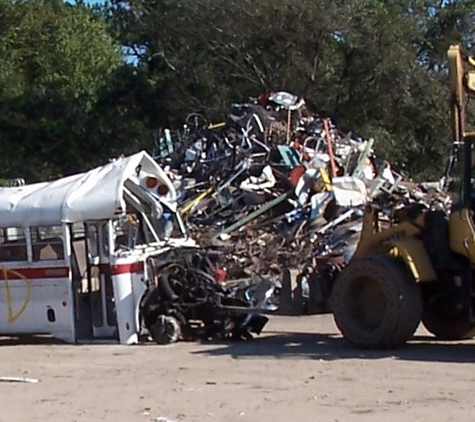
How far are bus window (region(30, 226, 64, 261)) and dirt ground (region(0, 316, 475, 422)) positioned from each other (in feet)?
4.30

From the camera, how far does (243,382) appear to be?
41.6 feet

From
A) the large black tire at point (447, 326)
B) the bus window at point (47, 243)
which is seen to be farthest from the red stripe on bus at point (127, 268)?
the large black tire at point (447, 326)

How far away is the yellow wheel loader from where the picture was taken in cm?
1452

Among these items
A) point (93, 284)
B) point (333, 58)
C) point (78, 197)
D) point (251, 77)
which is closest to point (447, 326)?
point (93, 284)

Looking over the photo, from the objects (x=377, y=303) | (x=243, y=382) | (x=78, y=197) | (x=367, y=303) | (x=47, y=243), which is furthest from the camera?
(x=47, y=243)

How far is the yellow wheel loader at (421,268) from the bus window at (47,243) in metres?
4.18

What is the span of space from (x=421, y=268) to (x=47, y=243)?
5.70 m

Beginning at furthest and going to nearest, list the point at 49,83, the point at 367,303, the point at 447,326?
the point at 49,83 → the point at 447,326 → the point at 367,303

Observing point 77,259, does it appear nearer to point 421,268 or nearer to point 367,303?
point 367,303

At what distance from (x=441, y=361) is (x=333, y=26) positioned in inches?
940

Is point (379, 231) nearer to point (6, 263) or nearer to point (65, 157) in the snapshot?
point (6, 263)

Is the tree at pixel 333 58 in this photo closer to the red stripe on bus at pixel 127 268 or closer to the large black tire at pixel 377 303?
the red stripe on bus at pixel 127 268

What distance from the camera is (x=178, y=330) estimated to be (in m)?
16.7

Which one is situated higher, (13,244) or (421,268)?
(13,244)
